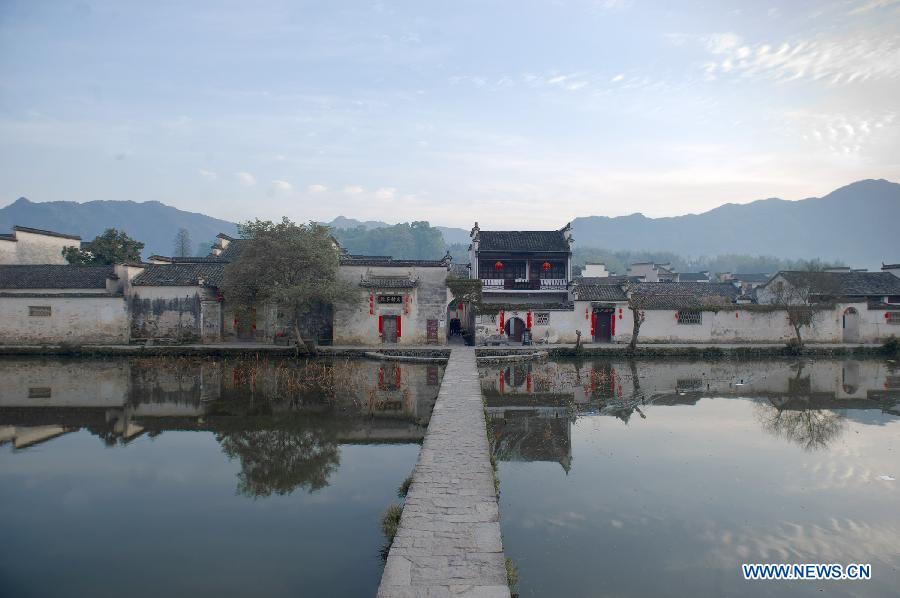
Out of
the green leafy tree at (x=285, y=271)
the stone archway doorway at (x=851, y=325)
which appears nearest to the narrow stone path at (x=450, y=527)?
the green leafy tree at (x=285, y=271)

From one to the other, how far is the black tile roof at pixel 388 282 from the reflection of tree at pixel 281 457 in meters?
14.7

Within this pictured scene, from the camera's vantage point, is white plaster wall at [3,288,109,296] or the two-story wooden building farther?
the two-story wooden building

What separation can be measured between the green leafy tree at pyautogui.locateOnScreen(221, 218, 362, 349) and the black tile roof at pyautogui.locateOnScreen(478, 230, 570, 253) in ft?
A: 36.3

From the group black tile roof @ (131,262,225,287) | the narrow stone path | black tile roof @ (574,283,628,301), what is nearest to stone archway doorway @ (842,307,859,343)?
black tile roof @ (574,283,628,301)

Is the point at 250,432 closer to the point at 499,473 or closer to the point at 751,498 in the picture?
the point at 499,473

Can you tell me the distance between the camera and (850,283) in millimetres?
31578

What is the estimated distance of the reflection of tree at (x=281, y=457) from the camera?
32.6 feet

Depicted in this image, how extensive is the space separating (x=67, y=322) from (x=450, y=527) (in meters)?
27.6

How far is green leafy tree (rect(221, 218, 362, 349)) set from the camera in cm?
2505

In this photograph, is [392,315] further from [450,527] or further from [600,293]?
[450,527]

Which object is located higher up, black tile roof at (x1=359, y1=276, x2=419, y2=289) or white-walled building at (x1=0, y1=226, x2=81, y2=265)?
white-walled building at (x1=0, y1=226, x2=81, y2=265)

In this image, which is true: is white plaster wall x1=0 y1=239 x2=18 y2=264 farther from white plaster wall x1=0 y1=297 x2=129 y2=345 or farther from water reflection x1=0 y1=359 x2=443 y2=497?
water reflection x1=0 y1=359 x2=443 y2=497

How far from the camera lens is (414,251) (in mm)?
116812

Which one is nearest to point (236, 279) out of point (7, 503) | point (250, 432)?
point (250, 432)
